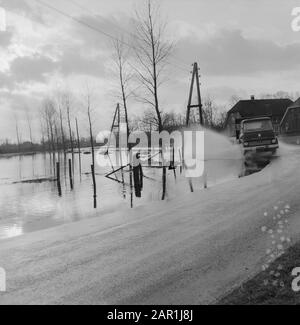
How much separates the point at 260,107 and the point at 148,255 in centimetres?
7231

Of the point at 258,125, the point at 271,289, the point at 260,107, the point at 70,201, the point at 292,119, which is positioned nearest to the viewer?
the point at 271,289

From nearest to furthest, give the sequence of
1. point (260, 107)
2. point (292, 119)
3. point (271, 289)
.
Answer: point (271, 289) → point (292, 119) → point (260, 107)

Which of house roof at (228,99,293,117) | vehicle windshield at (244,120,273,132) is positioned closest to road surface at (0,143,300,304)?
vehicle windshield at (244,120,273,132)

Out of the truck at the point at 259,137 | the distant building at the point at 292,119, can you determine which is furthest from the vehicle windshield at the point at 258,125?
the distant building at the point at 292,119

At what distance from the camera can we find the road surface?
5.38 metres

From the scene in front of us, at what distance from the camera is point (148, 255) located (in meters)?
6.95

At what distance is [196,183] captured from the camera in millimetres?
17875

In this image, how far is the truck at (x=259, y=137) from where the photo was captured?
1025 inches

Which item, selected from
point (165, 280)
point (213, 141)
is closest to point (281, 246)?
point (165, 280)

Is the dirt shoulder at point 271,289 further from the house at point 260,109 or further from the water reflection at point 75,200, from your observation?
the house at point 260,109

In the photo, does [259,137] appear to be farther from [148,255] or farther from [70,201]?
[148,255]

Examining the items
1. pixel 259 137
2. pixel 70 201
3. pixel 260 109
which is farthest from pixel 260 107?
pixel 70 201

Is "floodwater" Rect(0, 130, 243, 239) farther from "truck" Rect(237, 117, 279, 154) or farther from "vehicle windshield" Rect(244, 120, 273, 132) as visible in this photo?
"vehicle windshield" Rect(244, 120, 273, 132)
